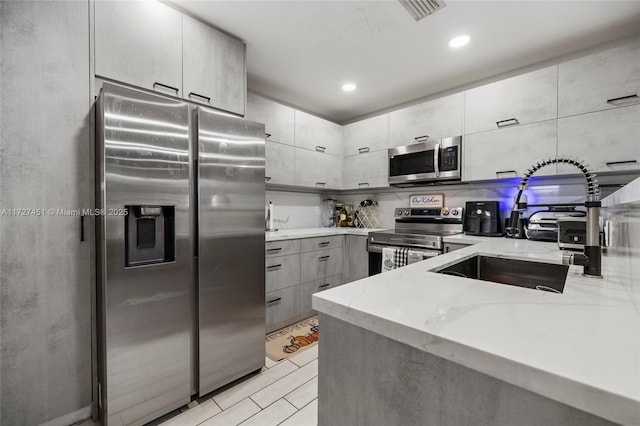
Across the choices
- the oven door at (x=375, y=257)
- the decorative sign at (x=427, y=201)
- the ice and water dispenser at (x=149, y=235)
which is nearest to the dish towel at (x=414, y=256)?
the oven door at (x=375, y=257)

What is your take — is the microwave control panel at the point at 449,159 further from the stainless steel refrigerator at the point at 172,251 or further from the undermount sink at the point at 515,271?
the stainless steel refrigerator at the point at 172,251

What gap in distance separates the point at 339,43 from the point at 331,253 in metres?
2.04

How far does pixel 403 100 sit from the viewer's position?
3.29 meters

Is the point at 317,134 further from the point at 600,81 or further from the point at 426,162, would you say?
the point at 600,81

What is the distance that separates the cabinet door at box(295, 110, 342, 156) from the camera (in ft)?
10.3

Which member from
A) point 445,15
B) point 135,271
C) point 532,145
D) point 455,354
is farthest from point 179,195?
point 532,145

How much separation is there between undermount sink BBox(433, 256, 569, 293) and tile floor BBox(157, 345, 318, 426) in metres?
1.19

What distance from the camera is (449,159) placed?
2.66m

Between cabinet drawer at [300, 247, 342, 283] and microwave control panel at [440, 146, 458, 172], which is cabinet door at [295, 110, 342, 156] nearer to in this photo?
cabinet drawer at [300, 247, 342, 283]

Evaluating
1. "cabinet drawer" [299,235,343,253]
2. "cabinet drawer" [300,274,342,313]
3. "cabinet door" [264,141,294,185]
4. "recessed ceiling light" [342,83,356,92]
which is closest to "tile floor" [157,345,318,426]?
"cabinet drawer" [300,274,342,313]

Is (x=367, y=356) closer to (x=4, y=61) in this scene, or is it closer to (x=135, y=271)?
(x=135, y=271)

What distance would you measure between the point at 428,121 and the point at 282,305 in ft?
7.80

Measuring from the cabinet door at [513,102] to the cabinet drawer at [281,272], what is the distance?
210 cm

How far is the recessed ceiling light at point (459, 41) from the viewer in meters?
2.11
